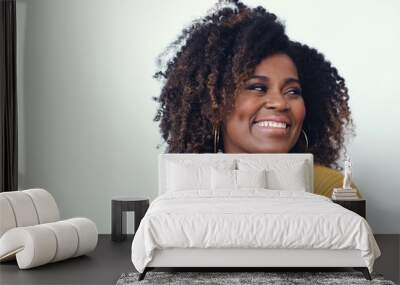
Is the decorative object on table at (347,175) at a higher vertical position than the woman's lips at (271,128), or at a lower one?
lower

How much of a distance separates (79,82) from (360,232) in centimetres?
392

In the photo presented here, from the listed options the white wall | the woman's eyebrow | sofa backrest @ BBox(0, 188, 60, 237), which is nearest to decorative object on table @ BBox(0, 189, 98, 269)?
sofa backrest @ BBox(0, 188, 60, 237)

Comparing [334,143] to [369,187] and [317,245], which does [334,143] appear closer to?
[369,187]

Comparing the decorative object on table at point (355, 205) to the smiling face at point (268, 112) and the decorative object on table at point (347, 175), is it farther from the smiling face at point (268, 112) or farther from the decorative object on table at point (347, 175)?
the smiling face at point (268, 112)

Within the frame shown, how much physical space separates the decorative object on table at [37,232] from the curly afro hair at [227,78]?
6.16 feet

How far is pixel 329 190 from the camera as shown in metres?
7.51

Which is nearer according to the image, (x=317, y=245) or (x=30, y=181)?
(x=317, y=245)

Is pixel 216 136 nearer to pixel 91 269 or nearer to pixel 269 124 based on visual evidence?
pixel 269 124

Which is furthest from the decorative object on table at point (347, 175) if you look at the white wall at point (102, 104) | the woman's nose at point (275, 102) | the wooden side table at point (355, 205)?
the woman's nose at point (275, 102)

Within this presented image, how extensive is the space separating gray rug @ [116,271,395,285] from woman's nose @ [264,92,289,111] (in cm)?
260

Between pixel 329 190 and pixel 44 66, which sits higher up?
pixel 44 66

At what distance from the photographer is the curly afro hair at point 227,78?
7.45 meters

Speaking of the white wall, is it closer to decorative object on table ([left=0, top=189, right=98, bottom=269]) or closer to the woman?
the woman

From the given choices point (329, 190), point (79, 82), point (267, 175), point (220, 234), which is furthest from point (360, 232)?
point (79, 82)
